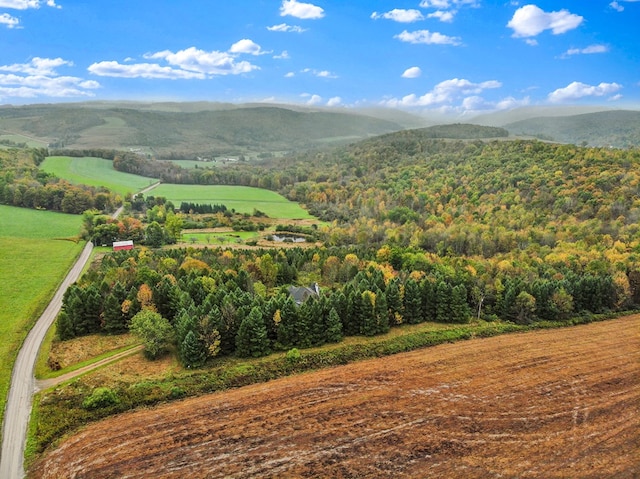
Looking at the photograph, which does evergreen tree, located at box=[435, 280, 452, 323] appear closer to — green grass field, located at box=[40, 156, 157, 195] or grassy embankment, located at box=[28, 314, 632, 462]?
grassy embankment, located at box=[28, 314, 632, 462]

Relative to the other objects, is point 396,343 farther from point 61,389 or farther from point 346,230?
point 346,230

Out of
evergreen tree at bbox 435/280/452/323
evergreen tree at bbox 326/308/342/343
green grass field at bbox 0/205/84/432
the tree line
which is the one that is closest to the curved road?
green grass field at bbox 0/205/84/432

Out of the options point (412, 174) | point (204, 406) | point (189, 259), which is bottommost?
point (204, 406)

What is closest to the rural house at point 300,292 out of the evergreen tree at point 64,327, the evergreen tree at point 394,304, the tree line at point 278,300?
the tree line at point 278,300

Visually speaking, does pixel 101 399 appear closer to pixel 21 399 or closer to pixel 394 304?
pixel 21 399

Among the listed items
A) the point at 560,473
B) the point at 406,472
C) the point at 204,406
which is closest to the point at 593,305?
the point at 560,473

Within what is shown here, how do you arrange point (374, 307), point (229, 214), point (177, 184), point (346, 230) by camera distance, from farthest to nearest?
point (177, 184), point (229, 214), point (346, 230), point (374, 307)
